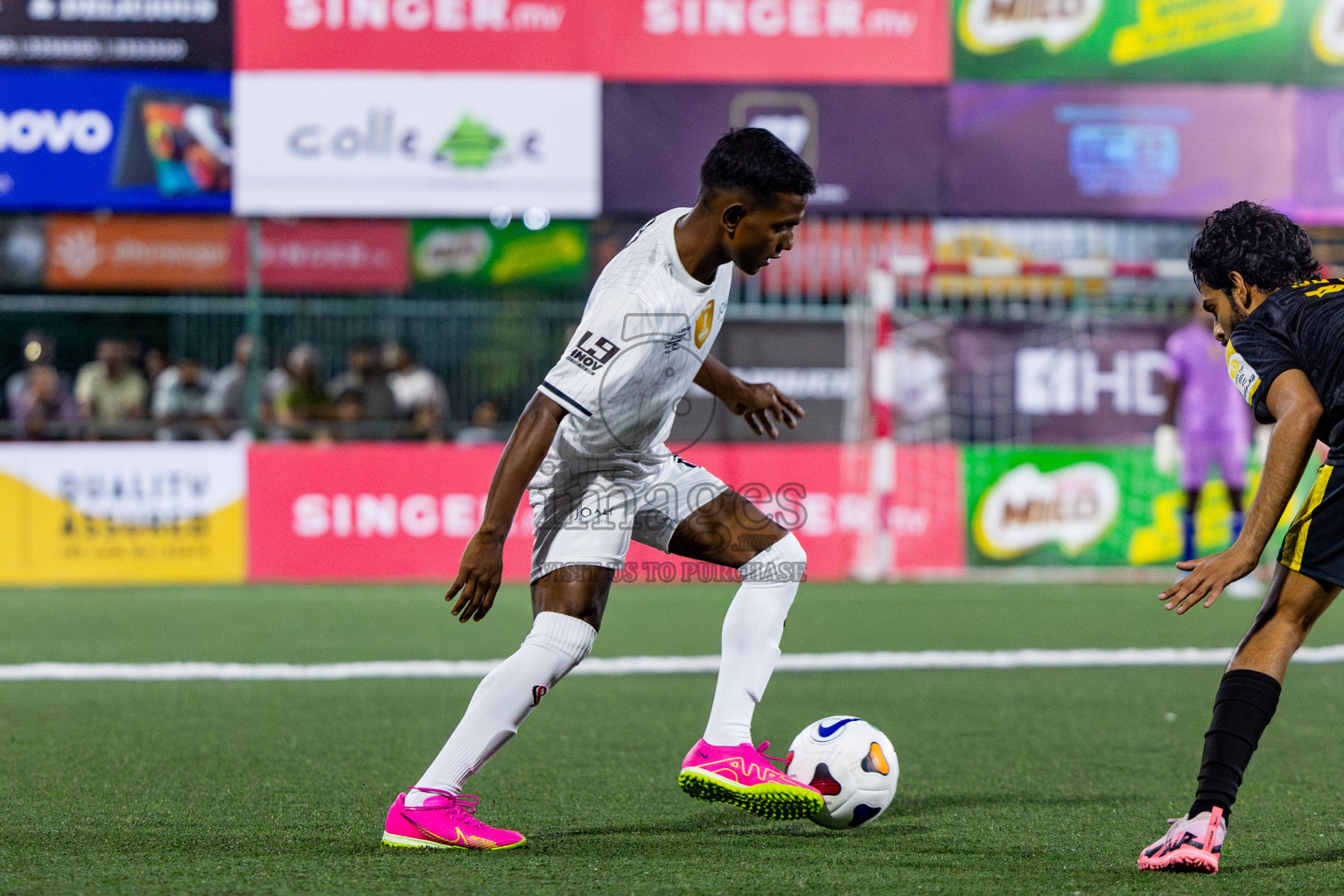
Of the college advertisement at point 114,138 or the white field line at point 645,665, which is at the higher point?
the college advertisement at point 114,138

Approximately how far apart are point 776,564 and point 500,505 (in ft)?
3.33

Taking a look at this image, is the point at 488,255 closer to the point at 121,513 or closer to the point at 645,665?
the point at 121,513

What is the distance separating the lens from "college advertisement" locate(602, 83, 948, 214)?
46.7ft

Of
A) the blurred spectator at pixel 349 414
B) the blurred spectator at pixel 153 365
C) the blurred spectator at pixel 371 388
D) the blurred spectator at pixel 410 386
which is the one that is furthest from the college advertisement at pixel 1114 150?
the blurred spectator at pixel 153 365

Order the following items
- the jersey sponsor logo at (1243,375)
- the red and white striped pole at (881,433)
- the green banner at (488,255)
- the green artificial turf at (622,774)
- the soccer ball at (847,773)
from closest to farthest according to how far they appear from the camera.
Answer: the green artificial turf at (622,774), the jersey sponsor logo at (1243,375), the soccer ball at (847,773), the red and white striped pole at (881,433), the green banner at (488,255)

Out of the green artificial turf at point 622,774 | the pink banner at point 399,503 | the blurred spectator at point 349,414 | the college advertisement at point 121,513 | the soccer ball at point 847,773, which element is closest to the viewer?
the green artificial turf at point 622,774

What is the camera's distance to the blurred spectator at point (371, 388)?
13.8 meters

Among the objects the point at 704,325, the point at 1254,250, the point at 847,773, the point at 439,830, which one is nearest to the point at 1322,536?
the point at 1254,250

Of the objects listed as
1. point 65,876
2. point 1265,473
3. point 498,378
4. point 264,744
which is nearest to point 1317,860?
point 1265,473

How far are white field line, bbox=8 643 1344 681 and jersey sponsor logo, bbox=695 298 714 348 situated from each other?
3.88 m

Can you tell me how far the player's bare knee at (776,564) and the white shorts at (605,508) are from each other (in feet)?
0.74

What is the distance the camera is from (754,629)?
181 inches

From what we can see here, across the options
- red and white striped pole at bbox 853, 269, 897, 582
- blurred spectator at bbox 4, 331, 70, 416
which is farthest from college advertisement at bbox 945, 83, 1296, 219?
blurred spectator at bbox 4, 331, 70, 416

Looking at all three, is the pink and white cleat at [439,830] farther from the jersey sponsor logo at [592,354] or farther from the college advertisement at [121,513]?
the college advertisement at [121,513]
